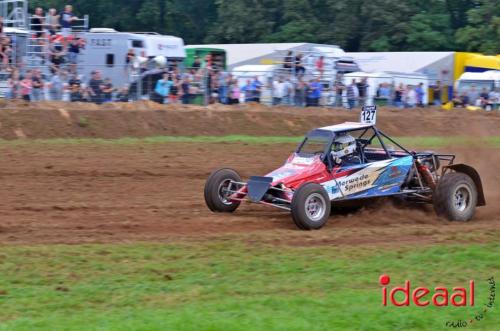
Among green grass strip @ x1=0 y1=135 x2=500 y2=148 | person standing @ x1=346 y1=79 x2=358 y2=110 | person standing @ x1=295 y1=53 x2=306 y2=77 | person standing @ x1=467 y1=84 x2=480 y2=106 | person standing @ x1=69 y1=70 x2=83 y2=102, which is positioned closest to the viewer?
green grass strip @ x1=0 y1=135 x2=500 y2=148

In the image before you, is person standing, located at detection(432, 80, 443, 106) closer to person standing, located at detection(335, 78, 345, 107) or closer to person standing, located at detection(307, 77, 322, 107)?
person standing, located at detection(335, 78, 345, 107)

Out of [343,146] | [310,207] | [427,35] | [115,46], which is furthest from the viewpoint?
[427,35]

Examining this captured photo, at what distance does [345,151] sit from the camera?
10773 mm

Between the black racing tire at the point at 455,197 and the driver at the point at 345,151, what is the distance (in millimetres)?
1120

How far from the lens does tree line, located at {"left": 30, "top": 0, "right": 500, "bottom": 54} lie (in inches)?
1724

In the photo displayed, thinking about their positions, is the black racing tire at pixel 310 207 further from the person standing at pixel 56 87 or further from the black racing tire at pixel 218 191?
the person standing at pixel 56 87

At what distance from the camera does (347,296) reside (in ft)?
23.2

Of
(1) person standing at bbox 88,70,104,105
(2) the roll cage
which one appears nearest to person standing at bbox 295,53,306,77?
(1) person standing at bbox 88,70,104,105

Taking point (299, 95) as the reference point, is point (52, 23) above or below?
above

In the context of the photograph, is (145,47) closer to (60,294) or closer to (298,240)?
(298,240)

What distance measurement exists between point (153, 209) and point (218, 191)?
3.51 ft

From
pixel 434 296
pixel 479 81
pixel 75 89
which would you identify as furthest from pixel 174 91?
pixel 434 296

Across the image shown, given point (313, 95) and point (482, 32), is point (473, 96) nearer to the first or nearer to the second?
point (313, 95)

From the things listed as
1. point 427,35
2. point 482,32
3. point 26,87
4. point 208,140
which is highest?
point 482,32
